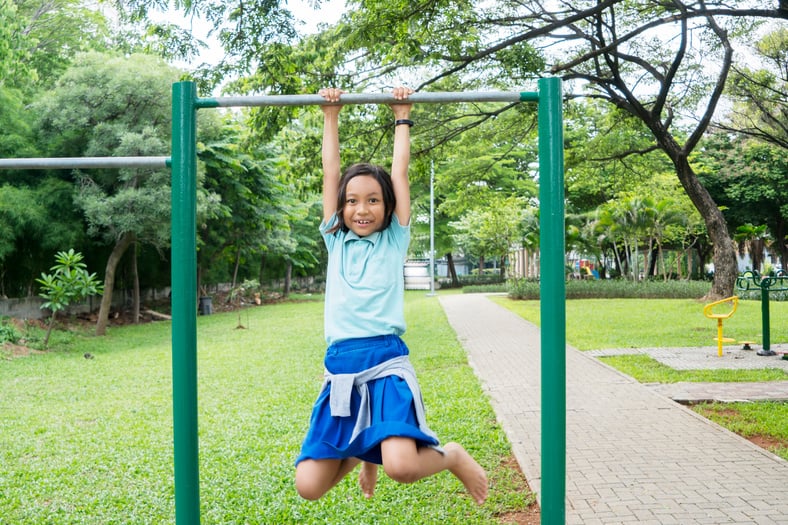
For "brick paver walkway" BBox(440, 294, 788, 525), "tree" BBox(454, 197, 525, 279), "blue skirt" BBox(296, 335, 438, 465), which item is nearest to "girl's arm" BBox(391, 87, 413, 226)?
"blue skirt" BBox(296, 335, 438, 465)

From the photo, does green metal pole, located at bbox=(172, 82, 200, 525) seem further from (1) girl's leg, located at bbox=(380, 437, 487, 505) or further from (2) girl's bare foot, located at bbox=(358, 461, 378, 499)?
(1) girl's leg, located at bbox=(380, 437, 487, 505)

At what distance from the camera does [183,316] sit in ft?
8.71

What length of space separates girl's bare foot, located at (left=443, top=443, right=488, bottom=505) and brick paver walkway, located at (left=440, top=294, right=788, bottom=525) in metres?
1.07

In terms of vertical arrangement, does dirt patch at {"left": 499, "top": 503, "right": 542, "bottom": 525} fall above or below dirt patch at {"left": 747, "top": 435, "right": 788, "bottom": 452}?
below

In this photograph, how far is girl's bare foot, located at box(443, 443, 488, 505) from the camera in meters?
2.68

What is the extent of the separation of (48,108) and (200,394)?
837 centimetres

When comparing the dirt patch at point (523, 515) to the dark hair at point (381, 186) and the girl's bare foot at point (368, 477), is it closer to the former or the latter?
the girl's bare foot at point (368, 477)

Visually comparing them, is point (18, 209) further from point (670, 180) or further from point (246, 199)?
point (670, 180)

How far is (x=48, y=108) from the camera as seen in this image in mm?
12977

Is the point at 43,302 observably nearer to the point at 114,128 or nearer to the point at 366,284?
the point at 114,128

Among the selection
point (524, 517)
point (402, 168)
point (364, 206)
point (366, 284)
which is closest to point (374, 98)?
point (402, 168)

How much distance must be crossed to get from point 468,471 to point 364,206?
3.73 feet

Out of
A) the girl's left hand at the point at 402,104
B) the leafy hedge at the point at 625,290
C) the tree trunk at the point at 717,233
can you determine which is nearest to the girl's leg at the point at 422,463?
the girl's left hand at the point at 402,104

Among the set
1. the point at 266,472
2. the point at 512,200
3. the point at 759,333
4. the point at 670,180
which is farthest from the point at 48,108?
the point at 670,180
